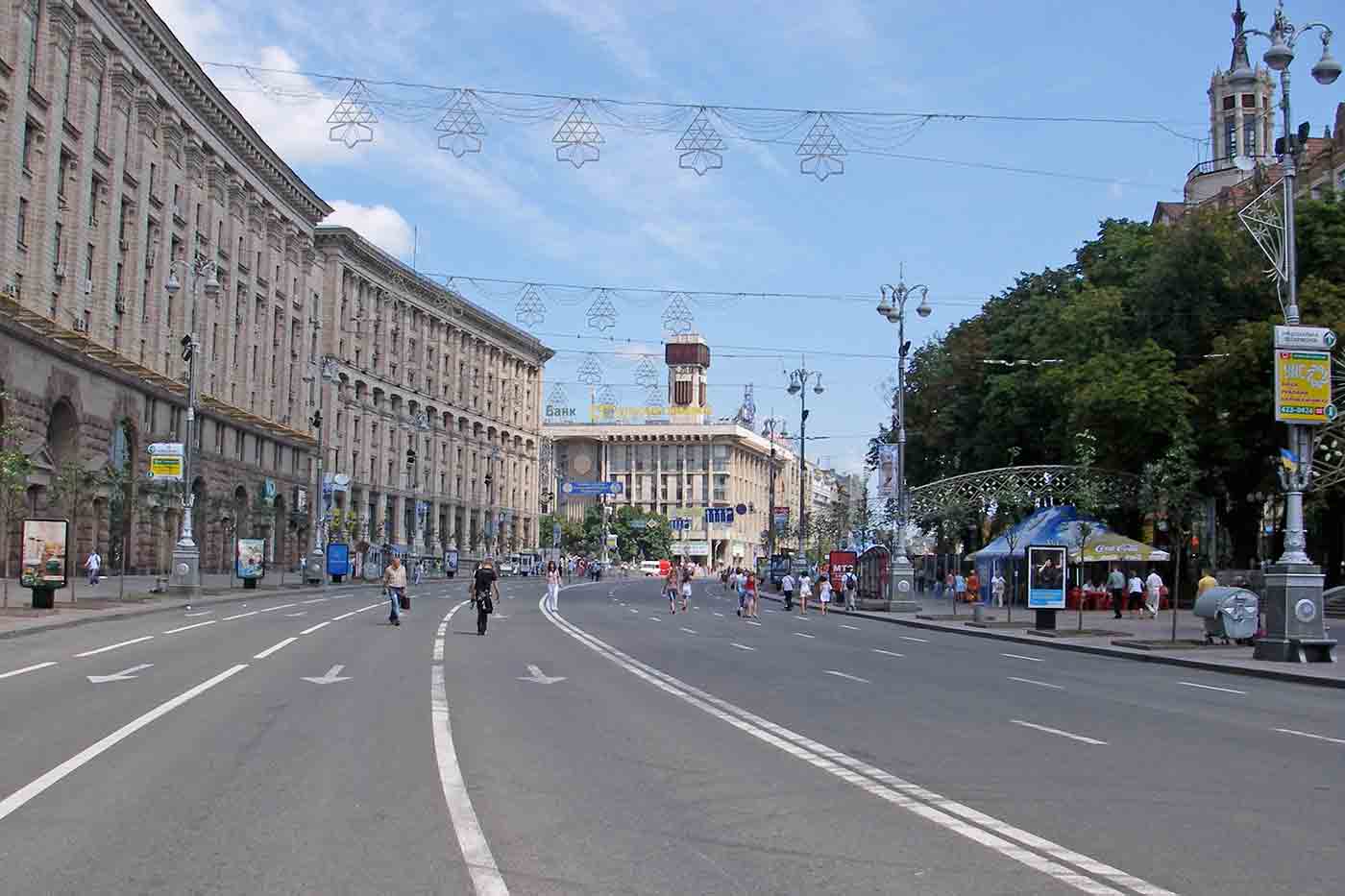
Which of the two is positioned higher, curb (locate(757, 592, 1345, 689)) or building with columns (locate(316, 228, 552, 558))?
building with columns (locate(316, 228, 552, 558))

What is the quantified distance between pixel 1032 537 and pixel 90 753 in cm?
4902

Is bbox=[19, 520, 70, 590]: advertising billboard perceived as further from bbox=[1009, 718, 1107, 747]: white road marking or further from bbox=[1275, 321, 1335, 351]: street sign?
bbox=[1275, 321, 1335, 351]: street sign

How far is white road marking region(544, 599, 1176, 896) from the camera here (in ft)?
24.1

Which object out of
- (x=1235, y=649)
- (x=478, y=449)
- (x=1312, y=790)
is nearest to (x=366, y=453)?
(x=478, y=449)

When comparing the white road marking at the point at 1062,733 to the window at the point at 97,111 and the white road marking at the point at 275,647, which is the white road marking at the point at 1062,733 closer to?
the white road marking at the point at 275,647

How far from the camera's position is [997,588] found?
185ft

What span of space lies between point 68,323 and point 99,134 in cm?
848

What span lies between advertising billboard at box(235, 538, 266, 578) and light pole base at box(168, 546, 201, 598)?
384 inches

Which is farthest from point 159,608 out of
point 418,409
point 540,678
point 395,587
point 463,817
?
point 418,409

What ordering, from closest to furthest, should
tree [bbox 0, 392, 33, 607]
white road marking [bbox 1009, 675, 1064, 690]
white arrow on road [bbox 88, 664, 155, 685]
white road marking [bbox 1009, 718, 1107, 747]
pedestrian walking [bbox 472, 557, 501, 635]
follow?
white road marking [bbox 1009, 718, 1107, 747]
white arrow on road [bbox 88, 664, 155, 685]
white road marking [bbox 1009, 675, 1064, 690]
pedestrian walking [bbox 472, 557, 501, 635]
tree [bbox 0, 392, 33, 607]

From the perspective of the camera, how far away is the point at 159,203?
62.6 m

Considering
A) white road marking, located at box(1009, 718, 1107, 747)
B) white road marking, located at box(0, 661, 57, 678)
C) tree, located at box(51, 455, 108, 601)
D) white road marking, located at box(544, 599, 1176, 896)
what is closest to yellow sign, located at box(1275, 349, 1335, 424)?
white road marking, located at box(1009, 718, 1107, 747)

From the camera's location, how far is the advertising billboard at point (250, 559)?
59.2 m

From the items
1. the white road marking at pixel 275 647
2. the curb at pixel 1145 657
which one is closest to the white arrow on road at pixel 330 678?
the white road marking at pixel 275 647
